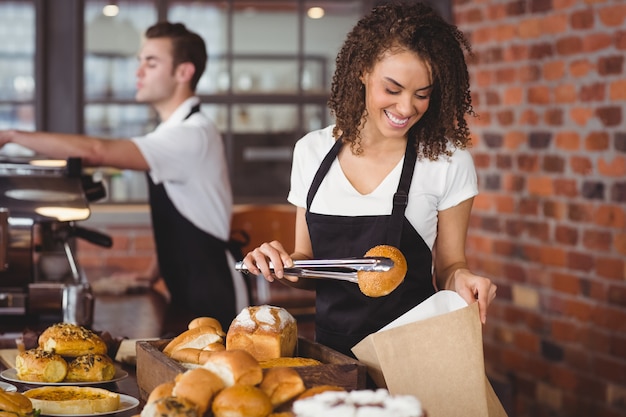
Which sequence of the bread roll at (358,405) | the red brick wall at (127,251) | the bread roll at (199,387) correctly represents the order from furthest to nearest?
the red brick wall at (127,251) → the bread roll at (199,387) → the bread roll at (358,405)

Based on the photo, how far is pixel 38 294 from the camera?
2598mm

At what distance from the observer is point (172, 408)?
127 centimetres

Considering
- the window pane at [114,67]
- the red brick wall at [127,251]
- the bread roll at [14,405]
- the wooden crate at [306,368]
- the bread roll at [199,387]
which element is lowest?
the red brick wall at [127,251]

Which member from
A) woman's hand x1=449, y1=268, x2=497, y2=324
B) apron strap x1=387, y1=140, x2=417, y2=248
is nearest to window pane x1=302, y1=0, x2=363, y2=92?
apron strap x1=387, y1=140, x2=417, y2=248

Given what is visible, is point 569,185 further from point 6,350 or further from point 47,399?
point 47,399

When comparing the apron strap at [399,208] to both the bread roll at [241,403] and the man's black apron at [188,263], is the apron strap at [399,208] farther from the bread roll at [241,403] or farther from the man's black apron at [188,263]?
the man's black apron at [188,263]

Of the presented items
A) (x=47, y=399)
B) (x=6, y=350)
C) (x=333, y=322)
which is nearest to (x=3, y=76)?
(x=6, y=350)

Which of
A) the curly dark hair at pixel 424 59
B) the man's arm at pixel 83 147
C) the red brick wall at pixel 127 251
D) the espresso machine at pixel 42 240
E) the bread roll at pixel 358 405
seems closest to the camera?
the bread roll at pixel 358 405

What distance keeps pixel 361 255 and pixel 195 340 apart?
0.50 metres

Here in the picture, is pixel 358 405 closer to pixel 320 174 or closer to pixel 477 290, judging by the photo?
pixel 477 290

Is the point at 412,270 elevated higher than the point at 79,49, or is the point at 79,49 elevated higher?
the point at 79,49

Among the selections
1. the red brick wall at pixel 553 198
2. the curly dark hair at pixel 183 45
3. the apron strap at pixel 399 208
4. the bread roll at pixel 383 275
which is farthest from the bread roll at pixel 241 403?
the curly dark hair at pixel 183 45

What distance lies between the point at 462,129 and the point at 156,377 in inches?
34.1

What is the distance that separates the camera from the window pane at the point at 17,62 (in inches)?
170
